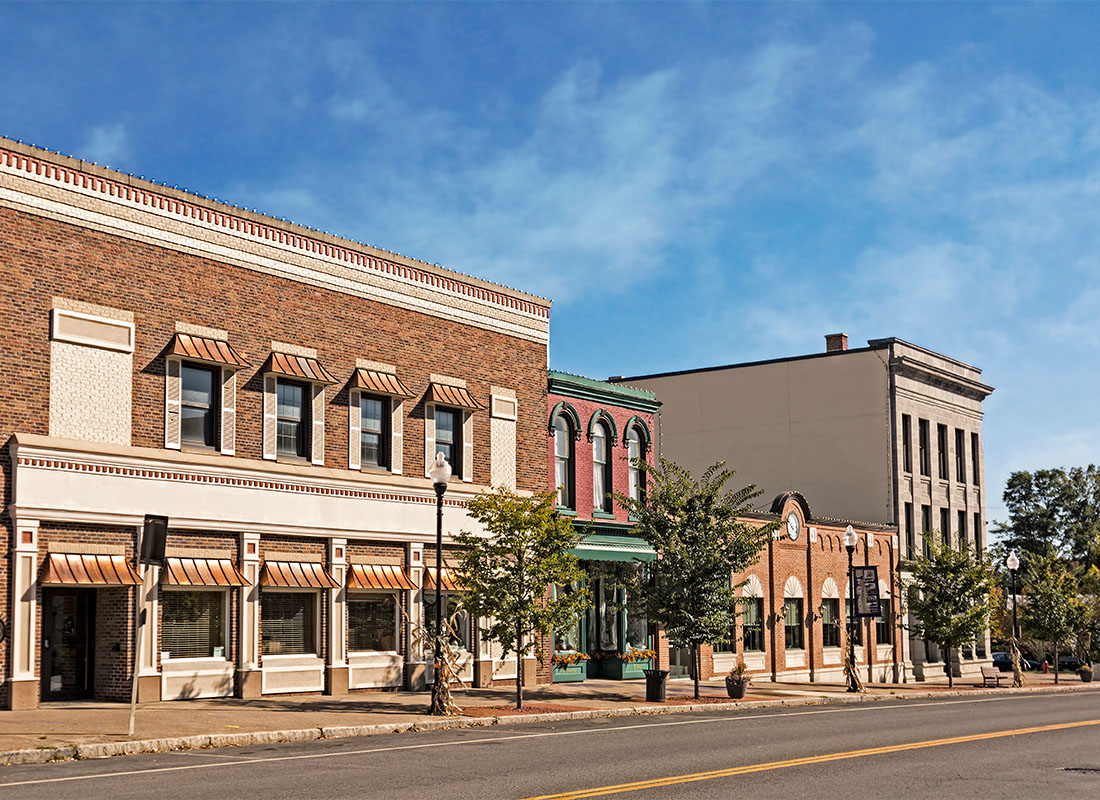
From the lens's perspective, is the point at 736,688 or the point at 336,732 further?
the point at 736,688

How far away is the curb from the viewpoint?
15852mm

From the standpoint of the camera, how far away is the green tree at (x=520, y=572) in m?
24.8

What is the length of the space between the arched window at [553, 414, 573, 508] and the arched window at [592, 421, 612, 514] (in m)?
1.04

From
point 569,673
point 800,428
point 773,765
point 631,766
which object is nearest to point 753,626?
point 569,673

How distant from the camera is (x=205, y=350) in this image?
2456 cm

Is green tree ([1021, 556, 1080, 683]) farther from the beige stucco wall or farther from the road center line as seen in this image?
the road center line

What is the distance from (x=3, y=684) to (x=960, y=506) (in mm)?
45411

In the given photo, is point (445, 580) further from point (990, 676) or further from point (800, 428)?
point (800, 428)

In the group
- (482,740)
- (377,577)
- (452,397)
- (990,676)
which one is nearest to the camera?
(482,740)

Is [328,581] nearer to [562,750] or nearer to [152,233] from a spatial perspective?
[152,233]

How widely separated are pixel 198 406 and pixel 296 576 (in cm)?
414

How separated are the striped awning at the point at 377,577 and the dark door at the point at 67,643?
5.71 metres

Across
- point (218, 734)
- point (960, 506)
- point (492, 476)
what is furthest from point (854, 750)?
point (960, 506)

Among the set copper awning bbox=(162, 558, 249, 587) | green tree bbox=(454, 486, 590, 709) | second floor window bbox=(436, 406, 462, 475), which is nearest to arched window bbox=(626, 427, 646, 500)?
second floor window bbox=(436, 406, 462, 475)
